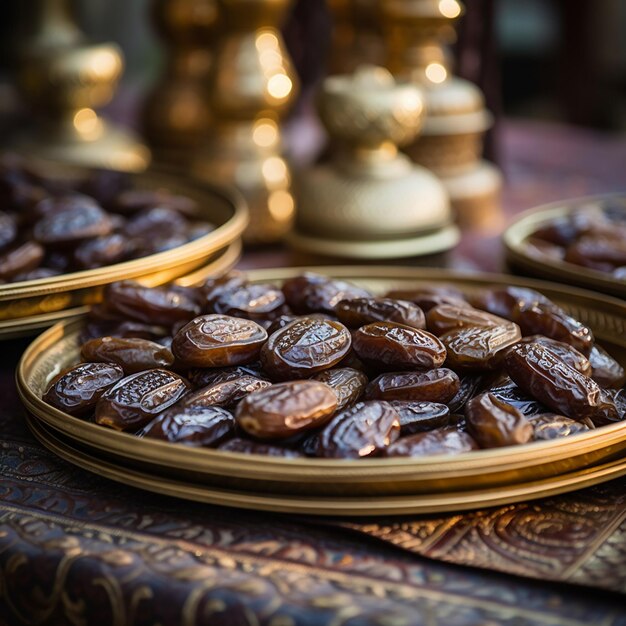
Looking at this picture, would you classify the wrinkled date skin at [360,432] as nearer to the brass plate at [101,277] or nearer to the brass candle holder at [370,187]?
the brass plate at [101,277]

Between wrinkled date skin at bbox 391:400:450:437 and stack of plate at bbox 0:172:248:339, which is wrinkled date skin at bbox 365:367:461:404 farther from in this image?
stack of plate at bbox 0:172:248:339

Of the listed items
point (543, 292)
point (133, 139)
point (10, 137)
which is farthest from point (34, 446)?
point (10, 137)

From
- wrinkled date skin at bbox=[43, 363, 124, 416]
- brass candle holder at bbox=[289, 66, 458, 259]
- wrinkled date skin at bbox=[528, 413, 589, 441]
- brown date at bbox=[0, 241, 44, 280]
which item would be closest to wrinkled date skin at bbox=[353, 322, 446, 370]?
wrinkled date skin at bbox=[528, 413, 589, 441]

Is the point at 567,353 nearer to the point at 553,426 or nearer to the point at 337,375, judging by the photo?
the point at 553,426

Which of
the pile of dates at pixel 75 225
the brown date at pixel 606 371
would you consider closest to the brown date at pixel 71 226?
the pile of dates at pixel 75 225

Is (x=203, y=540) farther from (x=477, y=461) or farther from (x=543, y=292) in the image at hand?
(x=543, y=292)
